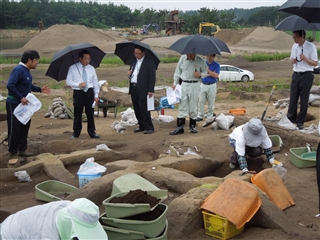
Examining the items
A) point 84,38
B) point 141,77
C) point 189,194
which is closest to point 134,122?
point 141,77

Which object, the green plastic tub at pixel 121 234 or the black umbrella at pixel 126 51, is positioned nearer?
the green plastic tub at pixel 121 234

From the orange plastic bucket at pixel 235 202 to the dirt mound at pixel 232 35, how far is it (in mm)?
46415

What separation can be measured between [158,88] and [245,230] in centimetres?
1474

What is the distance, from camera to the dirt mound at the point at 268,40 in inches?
1775

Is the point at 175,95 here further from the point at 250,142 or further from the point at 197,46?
the point at 250,142

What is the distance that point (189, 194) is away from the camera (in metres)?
4.79

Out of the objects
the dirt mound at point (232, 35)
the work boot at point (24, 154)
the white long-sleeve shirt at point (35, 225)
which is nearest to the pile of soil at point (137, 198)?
the white long-sleeve shirt at point (35, 225)

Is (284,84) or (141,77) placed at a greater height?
(141,77)

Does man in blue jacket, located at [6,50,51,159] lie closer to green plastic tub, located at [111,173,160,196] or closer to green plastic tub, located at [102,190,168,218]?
green plastic tub, located at [111,173,160,196]

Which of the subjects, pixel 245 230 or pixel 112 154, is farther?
pixel 112 154

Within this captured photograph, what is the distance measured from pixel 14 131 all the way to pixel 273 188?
13.9 feet

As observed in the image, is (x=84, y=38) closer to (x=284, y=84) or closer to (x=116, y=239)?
(x=284, y=84)

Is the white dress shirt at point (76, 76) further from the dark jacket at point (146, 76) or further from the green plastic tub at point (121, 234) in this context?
the green plastic tub at point (121, 234)

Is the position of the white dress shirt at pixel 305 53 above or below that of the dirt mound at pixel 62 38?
above
